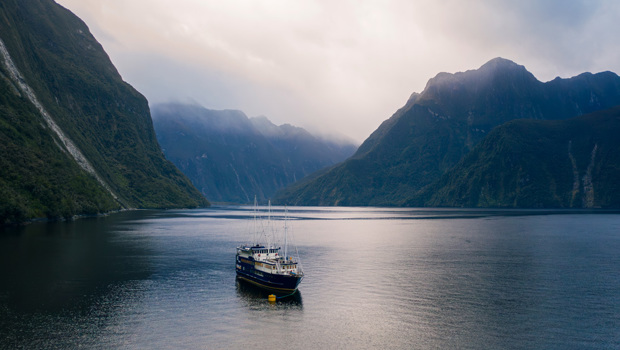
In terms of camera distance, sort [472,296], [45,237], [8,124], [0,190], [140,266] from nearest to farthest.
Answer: [472,296], [140,266], [45,237], [0,190], [8,124]

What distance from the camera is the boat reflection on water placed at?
2680 inches

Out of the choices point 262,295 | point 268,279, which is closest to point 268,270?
point 268,279

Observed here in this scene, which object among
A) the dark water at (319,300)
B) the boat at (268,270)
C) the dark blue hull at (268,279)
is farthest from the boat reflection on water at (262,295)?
the dark blue hull at (268,279)

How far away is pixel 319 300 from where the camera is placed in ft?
222

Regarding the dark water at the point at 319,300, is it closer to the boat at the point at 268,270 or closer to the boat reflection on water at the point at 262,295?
the boat reflection on water at the point at 262,295

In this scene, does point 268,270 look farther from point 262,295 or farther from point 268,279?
point 262,295

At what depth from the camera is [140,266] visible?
9306 centimetres

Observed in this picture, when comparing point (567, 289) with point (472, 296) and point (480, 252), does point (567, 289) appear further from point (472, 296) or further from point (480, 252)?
point (480, 252)

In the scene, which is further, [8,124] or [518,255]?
[8,124]

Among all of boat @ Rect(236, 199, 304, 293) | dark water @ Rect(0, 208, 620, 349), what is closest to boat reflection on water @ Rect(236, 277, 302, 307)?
dark water @ Rect(0, 208, 620, 349)

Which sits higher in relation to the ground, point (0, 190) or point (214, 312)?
point (0, 190)

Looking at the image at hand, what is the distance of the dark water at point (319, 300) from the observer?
4938 centimetres

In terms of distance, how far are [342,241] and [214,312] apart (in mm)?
96203

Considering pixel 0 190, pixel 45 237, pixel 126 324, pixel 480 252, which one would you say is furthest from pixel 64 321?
pixel 0 190
